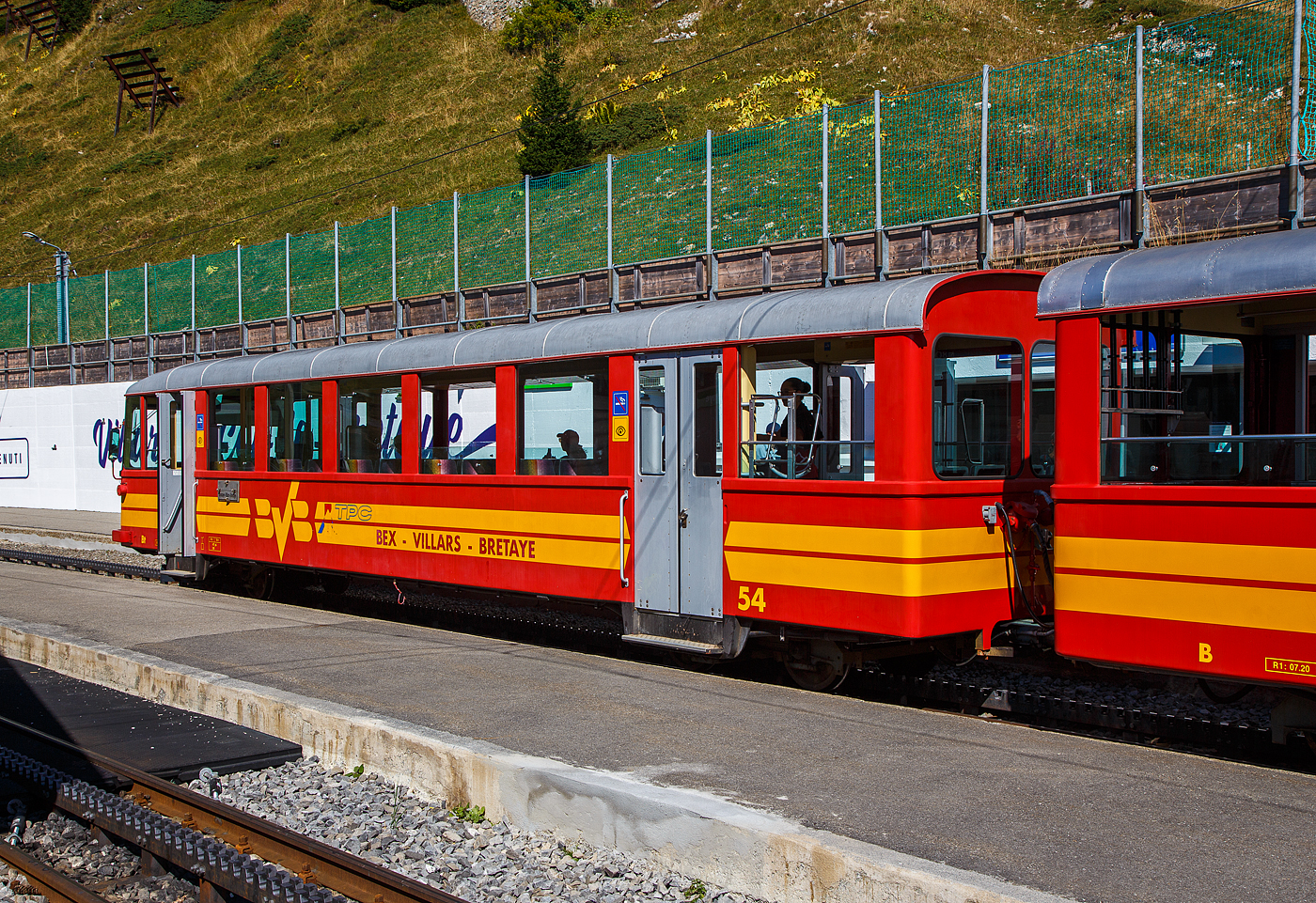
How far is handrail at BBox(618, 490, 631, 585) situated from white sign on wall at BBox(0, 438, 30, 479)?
2793 cm

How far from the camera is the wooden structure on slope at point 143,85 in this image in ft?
235

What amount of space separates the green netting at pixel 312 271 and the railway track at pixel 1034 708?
14.5 m

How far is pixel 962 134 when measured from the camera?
15.5 metres

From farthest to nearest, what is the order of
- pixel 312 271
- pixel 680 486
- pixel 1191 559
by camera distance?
pixel 312 271 → pixel 680 486 → pixel 1191 559

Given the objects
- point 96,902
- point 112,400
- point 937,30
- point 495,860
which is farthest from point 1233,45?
point 937,30

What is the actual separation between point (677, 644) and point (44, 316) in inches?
1181

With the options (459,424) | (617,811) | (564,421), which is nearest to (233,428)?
(459,424)

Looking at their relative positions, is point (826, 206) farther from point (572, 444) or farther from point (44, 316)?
point (44, 316)

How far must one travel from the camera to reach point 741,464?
9117 mm

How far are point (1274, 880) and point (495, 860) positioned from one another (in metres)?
3.31

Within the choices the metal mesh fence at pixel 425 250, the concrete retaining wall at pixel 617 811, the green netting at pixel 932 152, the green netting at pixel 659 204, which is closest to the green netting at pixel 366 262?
the metal mesh fence at pixel 425 250

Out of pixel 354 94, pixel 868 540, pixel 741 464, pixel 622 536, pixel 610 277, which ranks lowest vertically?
pixel 622 536

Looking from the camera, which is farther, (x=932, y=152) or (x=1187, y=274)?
(x=932, y=152)

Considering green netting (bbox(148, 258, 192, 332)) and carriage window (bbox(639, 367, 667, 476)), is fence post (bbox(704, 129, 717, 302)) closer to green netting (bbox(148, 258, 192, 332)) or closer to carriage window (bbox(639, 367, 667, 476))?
carriage window (bbox(639, 367, 667, 476))
